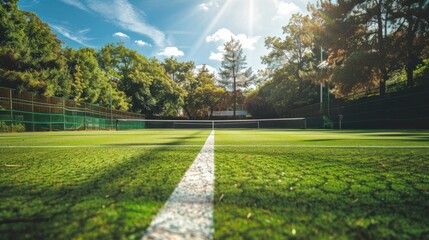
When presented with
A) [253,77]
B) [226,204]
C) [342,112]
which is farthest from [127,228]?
[253,77]

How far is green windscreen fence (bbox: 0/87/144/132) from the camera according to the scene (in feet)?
50.4

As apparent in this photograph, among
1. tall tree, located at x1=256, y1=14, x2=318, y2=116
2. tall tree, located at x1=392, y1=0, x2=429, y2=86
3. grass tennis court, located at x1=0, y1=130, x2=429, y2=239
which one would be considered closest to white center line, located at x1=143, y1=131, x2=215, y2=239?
grass tennis court, located at x1=0, y1=130, x2=429, y2=239

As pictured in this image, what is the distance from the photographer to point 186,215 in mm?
987

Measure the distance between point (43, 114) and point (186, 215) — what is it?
22446 millimetres

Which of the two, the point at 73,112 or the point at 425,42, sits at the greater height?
the point at 425,42

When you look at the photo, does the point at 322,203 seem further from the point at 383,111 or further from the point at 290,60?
the point at 290,60

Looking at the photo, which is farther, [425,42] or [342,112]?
[342,112]

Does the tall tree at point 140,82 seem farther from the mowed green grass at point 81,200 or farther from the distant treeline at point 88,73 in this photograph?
the mowed green grass at point 81,200

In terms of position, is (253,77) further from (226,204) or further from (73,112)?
(226,204)

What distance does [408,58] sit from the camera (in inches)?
695

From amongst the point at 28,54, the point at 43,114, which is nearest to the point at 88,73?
the point at 28,54

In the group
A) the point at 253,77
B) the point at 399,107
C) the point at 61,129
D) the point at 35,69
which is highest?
the point at 253,77

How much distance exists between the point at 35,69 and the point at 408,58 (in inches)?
1337

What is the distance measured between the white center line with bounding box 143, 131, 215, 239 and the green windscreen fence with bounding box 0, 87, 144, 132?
1958 centimetres
